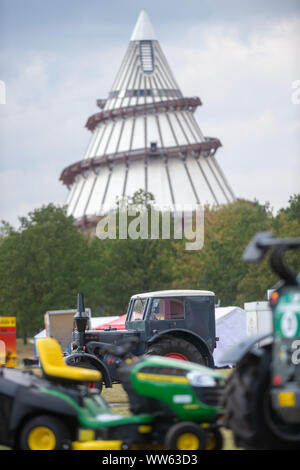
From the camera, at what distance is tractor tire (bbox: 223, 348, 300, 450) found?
9.78 meters

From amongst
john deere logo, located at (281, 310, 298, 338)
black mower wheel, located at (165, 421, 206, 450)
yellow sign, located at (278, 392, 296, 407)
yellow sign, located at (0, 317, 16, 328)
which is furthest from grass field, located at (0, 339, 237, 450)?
yellow sign, located at (0, 317, 16, 328)

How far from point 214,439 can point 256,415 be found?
1.36 meters

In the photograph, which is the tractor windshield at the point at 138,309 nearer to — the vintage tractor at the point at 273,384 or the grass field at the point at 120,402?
the grass field at the point at 120,402

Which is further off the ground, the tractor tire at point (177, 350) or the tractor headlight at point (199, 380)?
the tractor tire at point (177, 350)

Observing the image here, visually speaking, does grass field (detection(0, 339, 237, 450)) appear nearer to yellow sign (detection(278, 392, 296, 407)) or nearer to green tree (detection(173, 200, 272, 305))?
yellow sign (detection(278, 392, 296, 407))

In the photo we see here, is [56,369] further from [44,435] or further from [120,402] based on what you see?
[120,402]

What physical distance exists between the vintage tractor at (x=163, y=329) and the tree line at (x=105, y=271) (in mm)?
37043

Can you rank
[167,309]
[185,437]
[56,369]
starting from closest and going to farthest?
1. [185,437]
2. [56,369]
3. [167,309]

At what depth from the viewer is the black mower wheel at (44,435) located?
35.2ft

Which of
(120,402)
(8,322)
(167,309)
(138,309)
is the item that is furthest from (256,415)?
(8,322)

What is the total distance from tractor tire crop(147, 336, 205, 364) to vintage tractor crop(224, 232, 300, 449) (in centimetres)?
1083

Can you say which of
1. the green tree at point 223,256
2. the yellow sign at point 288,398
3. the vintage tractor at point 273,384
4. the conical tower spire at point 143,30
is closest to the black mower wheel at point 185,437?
the vintage tractor at point 273,384

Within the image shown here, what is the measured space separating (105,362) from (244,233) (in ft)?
153

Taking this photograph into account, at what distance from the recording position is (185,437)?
1065 centimetres
